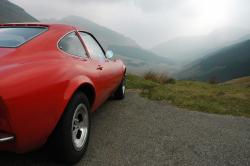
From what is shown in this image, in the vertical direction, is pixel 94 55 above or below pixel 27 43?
below

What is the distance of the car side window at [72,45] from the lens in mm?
3824

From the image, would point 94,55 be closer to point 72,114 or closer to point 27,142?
point 72,114

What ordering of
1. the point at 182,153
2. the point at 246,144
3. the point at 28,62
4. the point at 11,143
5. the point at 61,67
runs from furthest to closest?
the point at 246,144
the point at 182,153
the point at 61,67
the point at 28,62
the point at 11,143

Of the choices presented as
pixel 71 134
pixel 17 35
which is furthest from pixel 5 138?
pixel 17 35

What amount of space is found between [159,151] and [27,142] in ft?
6.32

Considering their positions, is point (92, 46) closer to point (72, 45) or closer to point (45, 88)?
point (72, 45)

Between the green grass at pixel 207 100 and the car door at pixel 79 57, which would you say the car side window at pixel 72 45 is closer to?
the car door at pixel 79 57

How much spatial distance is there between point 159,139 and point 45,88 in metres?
2.31

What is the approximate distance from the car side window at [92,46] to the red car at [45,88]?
1.24 ft

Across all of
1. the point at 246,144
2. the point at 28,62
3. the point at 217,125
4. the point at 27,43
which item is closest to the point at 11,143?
the point at 28,62

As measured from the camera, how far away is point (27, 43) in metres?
3.38

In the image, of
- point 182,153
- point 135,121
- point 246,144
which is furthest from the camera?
point 135,121

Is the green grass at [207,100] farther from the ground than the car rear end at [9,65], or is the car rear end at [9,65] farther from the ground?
the car rear end at [9,65]

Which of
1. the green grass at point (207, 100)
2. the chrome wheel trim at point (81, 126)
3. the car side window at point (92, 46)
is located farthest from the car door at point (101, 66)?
the green grass at point (207, 100)
